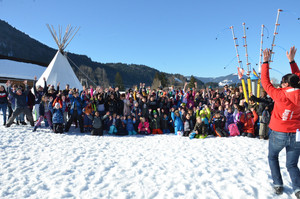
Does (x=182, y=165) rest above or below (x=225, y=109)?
below

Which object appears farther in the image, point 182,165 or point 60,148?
point 60,148

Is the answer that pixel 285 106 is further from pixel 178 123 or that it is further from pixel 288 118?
pixel 178 123

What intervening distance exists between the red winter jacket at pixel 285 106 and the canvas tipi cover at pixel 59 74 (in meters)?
12.0

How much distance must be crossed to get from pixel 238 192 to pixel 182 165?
1.13 meters

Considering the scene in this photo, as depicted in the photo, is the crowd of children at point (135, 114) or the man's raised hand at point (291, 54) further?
the crowd of children at point (135, 114)

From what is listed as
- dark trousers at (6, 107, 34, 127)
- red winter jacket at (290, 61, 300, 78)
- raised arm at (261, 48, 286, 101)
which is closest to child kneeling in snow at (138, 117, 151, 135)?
dark trousers at (6, 107, 34, 127)

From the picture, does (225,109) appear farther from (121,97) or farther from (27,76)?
(27,76)

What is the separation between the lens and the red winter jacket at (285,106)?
203cm

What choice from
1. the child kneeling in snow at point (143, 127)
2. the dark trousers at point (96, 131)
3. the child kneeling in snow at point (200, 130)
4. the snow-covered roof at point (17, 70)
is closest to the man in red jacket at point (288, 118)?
the child kneeling in snow at point (200, 130)

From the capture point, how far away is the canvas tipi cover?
11.8 m

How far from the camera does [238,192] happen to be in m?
2.46

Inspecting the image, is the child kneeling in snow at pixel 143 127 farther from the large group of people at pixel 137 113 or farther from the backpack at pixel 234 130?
the backpack at pixel 234 130

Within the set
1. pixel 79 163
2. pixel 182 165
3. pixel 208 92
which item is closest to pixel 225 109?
pixel 208 92

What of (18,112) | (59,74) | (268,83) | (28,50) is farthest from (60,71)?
(28,50)
